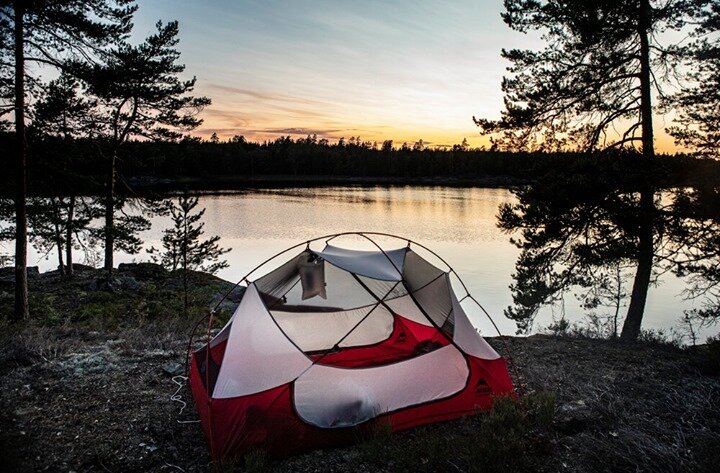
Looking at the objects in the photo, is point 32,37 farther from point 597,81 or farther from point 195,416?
point 597,81

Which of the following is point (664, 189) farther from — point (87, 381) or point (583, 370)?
point (87, 381)

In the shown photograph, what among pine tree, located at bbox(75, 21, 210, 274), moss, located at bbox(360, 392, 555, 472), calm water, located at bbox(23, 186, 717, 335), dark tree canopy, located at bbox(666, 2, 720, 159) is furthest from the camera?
calm water, located at bbox(23, 186, 717, 335)

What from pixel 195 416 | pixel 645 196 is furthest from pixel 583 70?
pixel 195 416

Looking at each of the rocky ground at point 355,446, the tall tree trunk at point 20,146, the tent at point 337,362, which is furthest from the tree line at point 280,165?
the tent at point 337,362

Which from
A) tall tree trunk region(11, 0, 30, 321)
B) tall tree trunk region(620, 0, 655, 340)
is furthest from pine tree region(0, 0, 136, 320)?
tall tree trunk region(620, 0, 655, 340)

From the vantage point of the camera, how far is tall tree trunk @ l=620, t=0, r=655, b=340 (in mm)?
8516

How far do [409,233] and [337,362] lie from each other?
28.0m

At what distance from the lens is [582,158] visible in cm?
909

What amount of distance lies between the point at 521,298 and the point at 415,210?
31.3 meters

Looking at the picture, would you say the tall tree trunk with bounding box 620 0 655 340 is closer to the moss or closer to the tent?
the tent

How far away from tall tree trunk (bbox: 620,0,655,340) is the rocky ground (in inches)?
88.1

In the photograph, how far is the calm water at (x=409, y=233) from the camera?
19238 millimetres

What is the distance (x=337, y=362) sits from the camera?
19.9 ft

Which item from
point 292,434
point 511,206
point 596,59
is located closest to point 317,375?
point 292,434
